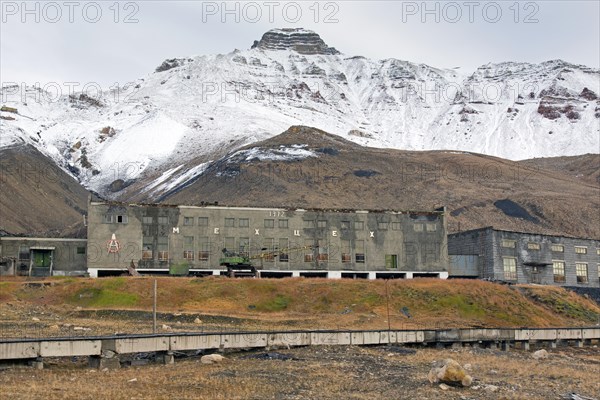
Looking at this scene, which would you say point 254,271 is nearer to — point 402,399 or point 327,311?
point 327,311

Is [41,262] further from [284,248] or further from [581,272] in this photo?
[581,272]

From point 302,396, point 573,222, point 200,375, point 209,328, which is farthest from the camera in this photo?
point 573,222

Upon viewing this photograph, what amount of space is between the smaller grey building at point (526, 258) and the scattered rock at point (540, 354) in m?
34.5

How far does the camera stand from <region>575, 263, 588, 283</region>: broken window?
9919 cm

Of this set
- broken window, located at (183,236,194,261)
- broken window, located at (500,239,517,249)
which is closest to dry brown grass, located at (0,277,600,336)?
broken window, located at (183,236,194,261)

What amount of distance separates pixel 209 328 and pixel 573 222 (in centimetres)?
13685

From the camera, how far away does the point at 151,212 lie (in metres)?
91.7

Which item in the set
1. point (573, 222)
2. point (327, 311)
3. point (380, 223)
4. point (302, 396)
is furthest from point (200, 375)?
point (573, 222)

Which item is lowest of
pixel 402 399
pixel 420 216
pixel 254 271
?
pixel 402 399

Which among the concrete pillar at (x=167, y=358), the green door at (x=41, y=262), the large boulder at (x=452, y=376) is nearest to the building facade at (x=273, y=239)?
the green door at (x=41, y=262)

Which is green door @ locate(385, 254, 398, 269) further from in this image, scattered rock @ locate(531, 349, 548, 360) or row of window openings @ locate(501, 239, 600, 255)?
scattered rock @ locate(531, 349, 548, 360)

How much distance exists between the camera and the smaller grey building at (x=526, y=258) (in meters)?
94.9

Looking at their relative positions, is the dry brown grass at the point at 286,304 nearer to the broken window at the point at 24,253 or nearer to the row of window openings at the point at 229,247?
the broken window at the point at 24,253

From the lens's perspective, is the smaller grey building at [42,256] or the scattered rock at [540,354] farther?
the smaller grey building at [42,256]
